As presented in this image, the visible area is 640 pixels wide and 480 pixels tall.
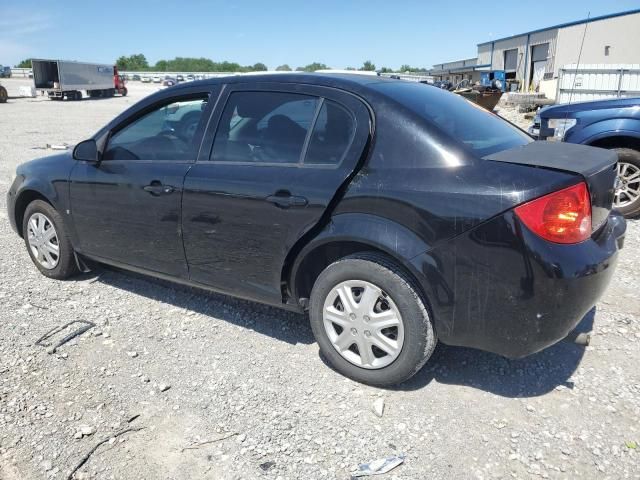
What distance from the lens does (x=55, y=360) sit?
3367mm

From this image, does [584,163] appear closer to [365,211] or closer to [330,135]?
[365,211]

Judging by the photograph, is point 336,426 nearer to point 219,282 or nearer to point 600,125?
point 219,282

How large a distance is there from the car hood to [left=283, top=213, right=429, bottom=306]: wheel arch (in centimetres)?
485

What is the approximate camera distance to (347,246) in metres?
3.02

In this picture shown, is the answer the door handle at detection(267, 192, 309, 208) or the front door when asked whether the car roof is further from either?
the door handle at detection(267, 192, 309, 208)

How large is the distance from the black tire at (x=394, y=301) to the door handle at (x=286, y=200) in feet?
1.31

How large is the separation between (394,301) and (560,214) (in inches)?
36.7

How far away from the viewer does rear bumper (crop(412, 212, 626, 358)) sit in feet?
8.08

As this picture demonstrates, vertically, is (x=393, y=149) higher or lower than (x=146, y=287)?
higher

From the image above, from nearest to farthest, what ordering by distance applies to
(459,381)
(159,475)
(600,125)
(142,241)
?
(159,475) → (459,381) → (142,241) → (600,125)

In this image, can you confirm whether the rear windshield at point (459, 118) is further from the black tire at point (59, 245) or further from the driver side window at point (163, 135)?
the black tire at point (59, 245)

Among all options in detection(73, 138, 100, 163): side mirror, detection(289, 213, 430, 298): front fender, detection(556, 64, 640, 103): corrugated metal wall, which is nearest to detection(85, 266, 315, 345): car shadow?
detection(289, 213, 430, 298): front fender

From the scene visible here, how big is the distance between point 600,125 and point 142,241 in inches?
212

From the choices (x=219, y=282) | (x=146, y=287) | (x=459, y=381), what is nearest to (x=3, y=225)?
(x=146, y=287)
